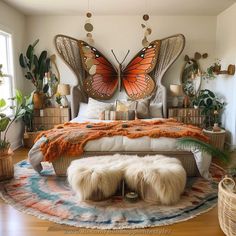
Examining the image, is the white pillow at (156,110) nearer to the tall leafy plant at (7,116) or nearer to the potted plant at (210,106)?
the potted plant at (210,106)

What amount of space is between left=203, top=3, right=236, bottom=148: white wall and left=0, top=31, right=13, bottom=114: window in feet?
13.3

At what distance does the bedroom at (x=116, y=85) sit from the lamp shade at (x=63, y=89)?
0.07 feet

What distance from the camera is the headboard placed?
4.75m

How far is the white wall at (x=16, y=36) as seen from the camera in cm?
420

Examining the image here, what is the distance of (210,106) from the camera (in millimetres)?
4684

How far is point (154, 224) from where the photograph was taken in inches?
82.4

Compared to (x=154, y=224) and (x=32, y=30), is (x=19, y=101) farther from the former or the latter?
(x=154, y=224)

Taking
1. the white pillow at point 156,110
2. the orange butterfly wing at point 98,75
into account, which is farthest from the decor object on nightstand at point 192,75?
the orange butterfly wing at point 98,75

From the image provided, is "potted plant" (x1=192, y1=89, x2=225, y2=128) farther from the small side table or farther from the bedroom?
the small side table

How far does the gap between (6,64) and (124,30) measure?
2.42 meters

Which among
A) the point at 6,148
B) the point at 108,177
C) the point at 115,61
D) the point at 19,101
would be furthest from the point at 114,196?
the point at 115,61

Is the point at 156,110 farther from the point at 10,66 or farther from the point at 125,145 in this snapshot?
the point at 10,66

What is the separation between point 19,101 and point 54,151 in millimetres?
1324

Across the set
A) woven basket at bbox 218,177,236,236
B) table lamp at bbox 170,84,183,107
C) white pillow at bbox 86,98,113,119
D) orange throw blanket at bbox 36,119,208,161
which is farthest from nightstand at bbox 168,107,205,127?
woven basket at bbox 218,177,236,236
